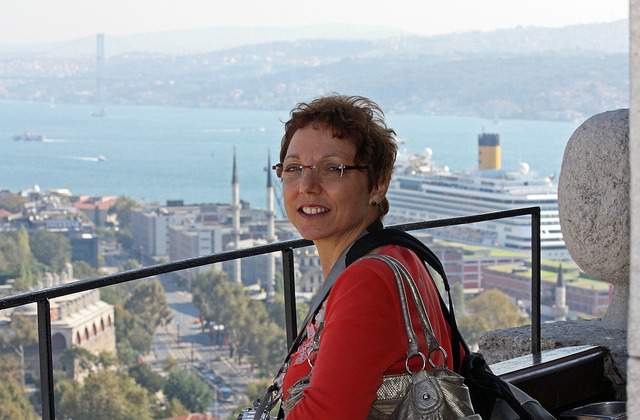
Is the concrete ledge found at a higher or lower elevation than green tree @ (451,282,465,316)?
higher

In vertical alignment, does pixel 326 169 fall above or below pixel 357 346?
above

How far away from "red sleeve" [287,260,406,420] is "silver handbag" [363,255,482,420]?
1 cm

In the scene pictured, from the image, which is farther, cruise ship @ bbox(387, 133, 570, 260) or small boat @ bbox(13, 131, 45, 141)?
small boat @ bbox(13, 131, 45, 141)

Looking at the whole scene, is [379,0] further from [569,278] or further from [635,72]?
[635,72]

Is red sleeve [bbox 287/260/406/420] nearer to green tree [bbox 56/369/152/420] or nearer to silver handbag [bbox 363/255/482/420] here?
silver handbag [bbox 363/255/482/420]

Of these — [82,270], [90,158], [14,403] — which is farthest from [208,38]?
[14,403]

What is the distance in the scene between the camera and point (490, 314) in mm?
60250

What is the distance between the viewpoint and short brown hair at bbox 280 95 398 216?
1946 millimetres

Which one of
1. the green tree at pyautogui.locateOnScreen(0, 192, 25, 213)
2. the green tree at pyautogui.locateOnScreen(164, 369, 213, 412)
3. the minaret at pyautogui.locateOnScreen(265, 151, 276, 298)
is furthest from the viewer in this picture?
the green tree at pyautogui.locateOnScreen(0, 192, 25, 213)

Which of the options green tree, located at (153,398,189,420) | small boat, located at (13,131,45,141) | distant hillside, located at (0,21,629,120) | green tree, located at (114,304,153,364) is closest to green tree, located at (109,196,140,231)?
green tree, located at (114,304,153,364)

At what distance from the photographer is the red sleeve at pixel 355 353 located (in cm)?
165

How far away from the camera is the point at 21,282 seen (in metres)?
60.2

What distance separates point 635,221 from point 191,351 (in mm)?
55158

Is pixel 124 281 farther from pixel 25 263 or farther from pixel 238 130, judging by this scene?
pixel 238 130
